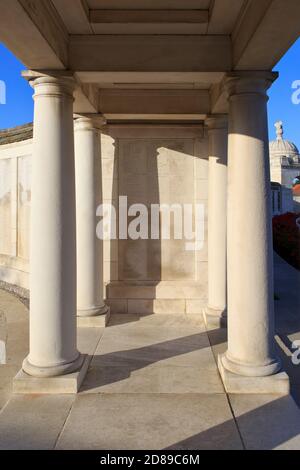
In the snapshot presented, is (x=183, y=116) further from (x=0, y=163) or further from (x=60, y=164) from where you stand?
(x=0, y=163)

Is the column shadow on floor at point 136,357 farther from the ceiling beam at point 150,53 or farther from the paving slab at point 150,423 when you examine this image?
the ceiling beam at point 150,53

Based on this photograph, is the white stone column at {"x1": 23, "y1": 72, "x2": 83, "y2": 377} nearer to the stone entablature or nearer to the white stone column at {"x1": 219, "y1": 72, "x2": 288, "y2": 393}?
the white stone column at {"x1": 219, "y1": 72, "x2": 288, "y2": 393}

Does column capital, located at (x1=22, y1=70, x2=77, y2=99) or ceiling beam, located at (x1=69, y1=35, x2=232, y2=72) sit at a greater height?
ceiling beam, located at (x1=69, y1=35, x2=232, y2=72)

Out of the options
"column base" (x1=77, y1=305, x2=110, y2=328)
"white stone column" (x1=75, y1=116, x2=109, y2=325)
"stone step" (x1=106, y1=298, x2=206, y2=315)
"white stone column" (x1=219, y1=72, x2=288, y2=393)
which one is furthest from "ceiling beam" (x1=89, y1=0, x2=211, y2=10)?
"stone step" (x1=106, y1=298, x2=206, y2=315)

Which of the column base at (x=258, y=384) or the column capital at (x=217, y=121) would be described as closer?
the column base at (x=258, y=384)

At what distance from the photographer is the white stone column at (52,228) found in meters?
10.7

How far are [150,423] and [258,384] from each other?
3330 millimetres

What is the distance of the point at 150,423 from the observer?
914 centimetres

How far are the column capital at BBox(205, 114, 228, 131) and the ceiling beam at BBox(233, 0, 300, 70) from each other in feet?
19.6

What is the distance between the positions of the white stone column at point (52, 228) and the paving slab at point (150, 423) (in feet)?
Result: 5.44

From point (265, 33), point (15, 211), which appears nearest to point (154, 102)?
point (265, 33)

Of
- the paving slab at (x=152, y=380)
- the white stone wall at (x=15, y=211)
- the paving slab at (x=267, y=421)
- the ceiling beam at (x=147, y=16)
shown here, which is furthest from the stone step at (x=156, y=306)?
the ceiling beam at (x=147, y=16)

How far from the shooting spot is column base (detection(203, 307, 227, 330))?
16.7m

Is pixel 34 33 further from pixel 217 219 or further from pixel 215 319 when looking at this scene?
pixel 215 319
